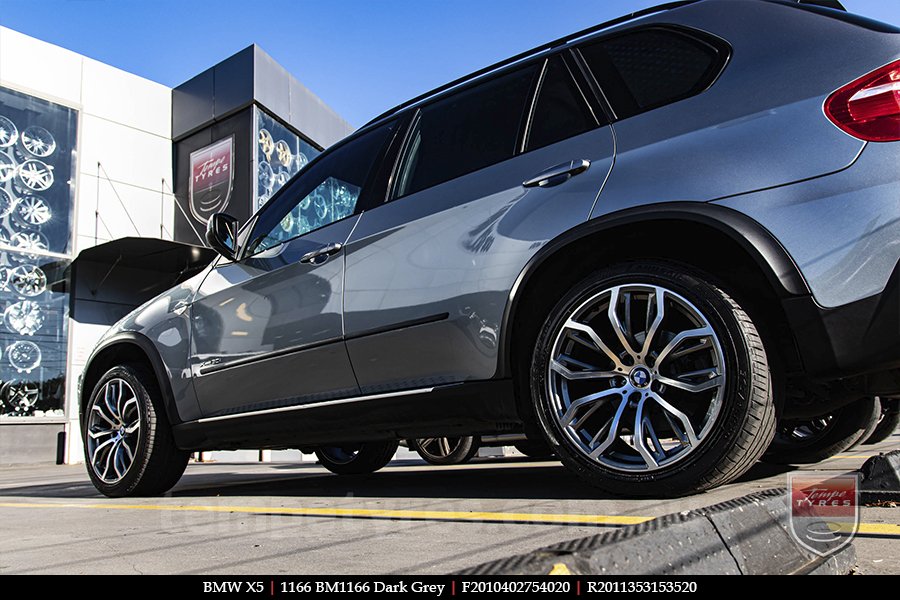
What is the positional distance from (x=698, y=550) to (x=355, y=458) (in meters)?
4.44

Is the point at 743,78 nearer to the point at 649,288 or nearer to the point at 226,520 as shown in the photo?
the point at 649,288

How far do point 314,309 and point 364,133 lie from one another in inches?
40.5

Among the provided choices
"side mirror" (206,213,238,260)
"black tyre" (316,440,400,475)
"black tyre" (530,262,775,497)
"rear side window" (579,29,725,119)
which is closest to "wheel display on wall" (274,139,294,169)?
"black tyre" (316,440,400,475)

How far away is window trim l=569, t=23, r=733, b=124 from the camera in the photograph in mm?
2475

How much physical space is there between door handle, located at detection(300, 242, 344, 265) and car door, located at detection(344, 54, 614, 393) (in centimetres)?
10

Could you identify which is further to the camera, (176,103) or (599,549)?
(176,103)

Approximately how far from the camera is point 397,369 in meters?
2.96

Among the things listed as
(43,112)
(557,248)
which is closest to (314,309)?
(557,248)

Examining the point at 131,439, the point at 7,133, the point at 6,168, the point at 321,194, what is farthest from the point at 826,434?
the point at 7,133

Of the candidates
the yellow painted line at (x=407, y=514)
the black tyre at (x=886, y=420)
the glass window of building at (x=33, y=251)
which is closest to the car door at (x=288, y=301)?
the yellow painted line at (x=407, y=514)

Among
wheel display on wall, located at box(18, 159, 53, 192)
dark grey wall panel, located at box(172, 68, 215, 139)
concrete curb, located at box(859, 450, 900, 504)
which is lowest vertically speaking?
concrete curb, located at box(859, 450, 900, 504)

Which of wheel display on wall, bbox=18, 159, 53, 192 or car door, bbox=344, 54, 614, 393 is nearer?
car door, bbox=344, 54, 614, 393

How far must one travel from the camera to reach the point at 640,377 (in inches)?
93.0

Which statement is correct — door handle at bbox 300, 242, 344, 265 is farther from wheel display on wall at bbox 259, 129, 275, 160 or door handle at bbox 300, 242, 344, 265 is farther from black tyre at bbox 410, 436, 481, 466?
wheel display on wall at bbox 259, 129, 275, 160
